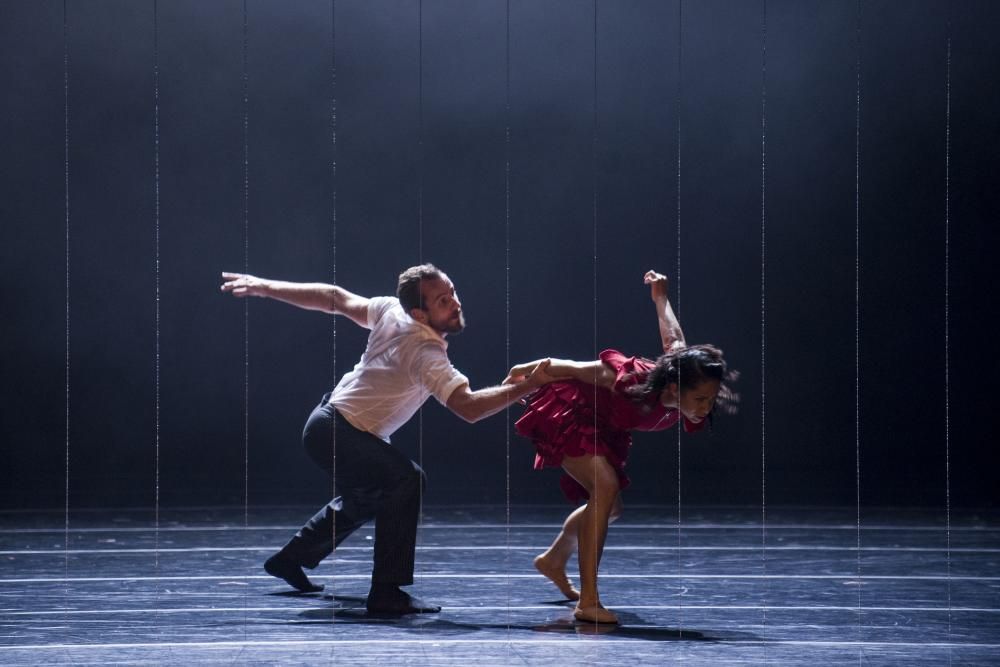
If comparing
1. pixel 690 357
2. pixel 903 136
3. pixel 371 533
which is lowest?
pixel 371 533

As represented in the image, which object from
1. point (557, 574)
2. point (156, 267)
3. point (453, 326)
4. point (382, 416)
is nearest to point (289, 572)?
point (382, 416)

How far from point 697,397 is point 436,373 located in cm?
73

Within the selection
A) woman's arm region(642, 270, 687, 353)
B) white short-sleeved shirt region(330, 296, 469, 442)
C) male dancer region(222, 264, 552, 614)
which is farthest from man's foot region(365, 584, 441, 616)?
woman's arm region(642, 270, 687, 353)

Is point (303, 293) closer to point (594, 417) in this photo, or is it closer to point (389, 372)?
point (389, 372)

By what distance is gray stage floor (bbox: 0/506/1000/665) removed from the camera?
293 cm

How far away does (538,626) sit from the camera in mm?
3232

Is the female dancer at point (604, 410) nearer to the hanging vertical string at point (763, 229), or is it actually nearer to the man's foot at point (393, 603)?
the man's foot at point (393, 603)

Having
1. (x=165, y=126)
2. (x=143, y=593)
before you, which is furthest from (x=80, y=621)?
(x=165, y=126)

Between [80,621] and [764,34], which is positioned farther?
[764,34]

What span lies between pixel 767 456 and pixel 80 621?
4.77 meters

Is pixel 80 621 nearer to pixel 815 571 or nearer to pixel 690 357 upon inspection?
pixel 690 357

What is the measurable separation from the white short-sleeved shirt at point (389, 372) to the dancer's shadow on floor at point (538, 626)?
0.57 metres

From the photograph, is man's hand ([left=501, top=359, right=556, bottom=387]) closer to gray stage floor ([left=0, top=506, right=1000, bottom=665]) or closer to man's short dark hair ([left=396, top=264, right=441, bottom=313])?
man's short dark hair ([left=396, top=264, right=441, bottom=313])

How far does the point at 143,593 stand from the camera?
3775 mm
